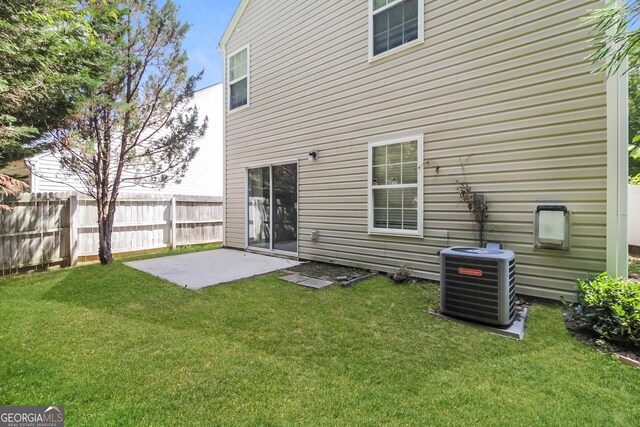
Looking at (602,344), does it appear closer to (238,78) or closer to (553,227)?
(553,227)

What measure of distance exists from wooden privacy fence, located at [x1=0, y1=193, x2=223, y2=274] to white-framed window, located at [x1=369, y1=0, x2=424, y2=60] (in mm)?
6992

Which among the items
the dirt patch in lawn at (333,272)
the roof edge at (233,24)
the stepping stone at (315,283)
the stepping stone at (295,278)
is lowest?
the stepping stone at (315,283)

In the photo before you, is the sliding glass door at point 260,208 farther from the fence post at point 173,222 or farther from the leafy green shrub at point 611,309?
the leafy green shrub at point 611,309

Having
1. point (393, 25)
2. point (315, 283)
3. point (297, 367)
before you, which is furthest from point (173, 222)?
point (297, 367)

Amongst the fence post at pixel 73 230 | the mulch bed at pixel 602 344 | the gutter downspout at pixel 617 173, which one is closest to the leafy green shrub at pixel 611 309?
the mulch bed at pixel 602 344

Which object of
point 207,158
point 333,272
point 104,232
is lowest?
point 333,272

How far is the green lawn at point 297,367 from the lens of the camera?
6.18ft

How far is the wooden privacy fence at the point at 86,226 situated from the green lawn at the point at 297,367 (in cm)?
278

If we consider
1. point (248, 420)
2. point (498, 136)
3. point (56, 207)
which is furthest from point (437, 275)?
point (56, 207)

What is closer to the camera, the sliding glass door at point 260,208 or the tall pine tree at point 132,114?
the tall pine tree at point 132,114

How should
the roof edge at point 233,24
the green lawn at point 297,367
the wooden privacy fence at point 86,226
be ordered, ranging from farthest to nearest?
the roof edge at point 233,24, the wooden privacy fence at point 86,226, the green lawn at point 297,367

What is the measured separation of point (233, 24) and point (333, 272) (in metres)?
7.33

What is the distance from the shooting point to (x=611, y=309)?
A: 2781mm

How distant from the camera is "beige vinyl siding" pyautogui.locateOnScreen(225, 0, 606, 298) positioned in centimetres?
365
